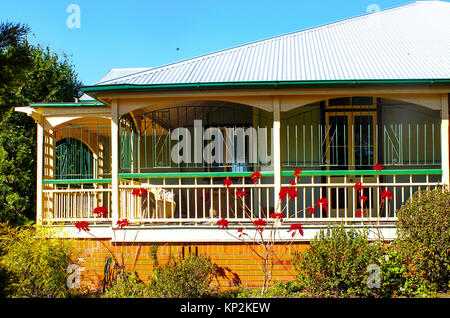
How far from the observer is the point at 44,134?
28.6ft

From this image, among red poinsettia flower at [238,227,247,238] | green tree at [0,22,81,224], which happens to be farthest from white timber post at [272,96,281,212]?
green tree at [0,22,81,224]

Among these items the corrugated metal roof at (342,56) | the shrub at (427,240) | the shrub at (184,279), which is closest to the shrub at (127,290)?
the shrub at (184,279)

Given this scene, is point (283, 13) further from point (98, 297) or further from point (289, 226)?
point (98, 297)

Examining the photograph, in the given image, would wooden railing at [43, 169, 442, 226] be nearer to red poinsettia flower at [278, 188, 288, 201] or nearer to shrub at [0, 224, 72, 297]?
red poinsettia flower at [278, 188, 288, 201]

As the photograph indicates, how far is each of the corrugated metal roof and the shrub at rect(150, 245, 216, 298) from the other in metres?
3.07

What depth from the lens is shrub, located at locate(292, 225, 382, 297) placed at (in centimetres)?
595

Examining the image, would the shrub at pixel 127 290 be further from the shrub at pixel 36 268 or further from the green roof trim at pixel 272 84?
the green roof trim at pixel 272 84

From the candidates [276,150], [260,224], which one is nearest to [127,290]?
[260,224]

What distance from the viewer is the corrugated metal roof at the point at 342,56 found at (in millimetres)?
7461

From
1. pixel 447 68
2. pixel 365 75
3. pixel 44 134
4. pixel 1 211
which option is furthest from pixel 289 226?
pixel 1 211

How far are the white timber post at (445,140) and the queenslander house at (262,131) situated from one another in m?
0.02

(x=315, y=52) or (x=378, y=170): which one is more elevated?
(x=315, y=52)

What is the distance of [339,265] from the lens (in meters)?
5.95
